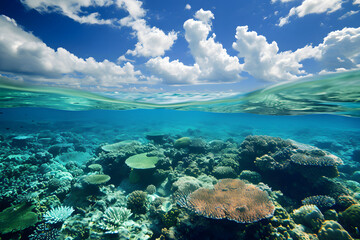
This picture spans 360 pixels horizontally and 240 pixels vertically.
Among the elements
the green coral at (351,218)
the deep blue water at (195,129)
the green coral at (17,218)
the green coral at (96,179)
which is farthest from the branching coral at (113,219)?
the deep blue water at (195,129)

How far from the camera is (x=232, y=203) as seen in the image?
169 inches

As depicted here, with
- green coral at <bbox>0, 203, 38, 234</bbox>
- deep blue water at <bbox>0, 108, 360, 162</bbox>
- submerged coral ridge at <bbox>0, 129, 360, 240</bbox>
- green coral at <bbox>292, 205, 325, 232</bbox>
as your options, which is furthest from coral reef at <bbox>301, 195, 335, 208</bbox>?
deep blue water at <bbox>0, 108, 360, 162</bbox>

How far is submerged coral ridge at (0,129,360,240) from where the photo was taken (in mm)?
4129

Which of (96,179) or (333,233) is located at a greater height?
(96,179)

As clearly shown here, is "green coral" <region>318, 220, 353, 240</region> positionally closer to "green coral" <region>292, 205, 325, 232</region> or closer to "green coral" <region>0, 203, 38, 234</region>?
"green coral" <region>292, 205, 325, 232</region>

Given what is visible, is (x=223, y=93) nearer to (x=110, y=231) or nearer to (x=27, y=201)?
(x=110, y=231)

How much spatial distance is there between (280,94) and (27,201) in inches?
652

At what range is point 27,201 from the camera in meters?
5.46

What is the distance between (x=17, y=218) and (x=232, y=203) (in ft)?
23.1

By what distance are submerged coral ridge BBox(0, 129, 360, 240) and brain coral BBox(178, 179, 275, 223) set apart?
0.03 m

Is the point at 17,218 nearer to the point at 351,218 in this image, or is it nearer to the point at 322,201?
the point at 322,201

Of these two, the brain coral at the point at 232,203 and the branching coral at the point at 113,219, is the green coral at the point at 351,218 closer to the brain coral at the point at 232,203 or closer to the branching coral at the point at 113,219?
the brain coral at the point at 232,203

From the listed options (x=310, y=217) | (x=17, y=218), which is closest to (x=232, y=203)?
(x=310, y=217)

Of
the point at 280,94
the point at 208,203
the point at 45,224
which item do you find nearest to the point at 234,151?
the point at 280,94
